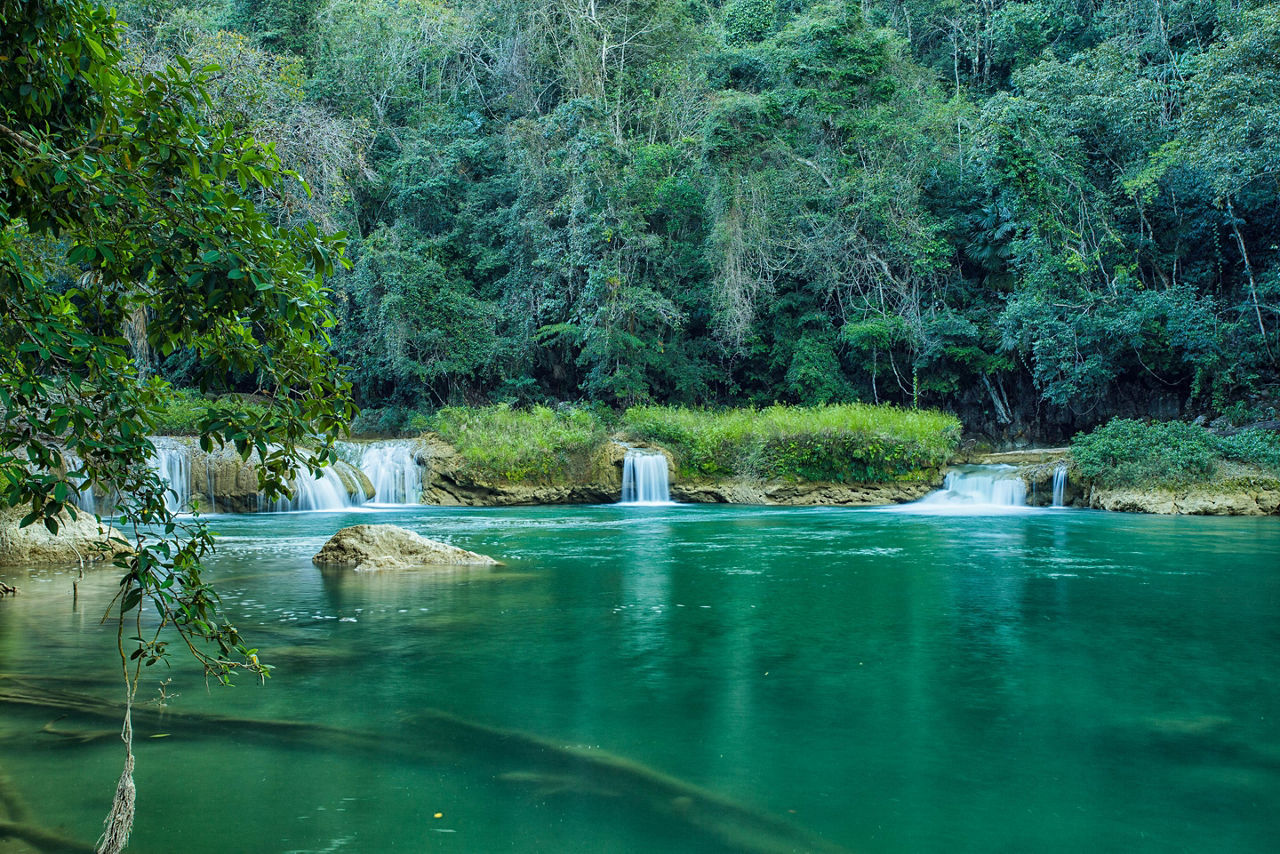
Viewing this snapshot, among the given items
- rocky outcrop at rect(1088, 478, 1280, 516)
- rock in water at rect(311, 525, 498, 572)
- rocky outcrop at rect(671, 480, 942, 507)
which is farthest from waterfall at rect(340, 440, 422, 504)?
rocky outcrop at rect(1088, 478, 1280, 516)

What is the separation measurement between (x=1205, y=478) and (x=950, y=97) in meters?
18.1

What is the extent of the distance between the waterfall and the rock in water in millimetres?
11177

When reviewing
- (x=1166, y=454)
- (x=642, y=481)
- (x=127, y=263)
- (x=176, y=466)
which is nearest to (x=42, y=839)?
(x=127, y=263)

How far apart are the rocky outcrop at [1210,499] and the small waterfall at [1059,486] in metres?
1.16

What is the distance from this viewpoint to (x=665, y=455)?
2220 centimetres

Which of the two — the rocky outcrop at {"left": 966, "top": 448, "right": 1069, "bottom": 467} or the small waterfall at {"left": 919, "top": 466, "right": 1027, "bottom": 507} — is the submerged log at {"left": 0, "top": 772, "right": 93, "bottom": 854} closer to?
the small waterfall at {"left": 919, "top": 466, "right": 1027, "bottom": 507}

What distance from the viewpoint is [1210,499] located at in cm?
1806

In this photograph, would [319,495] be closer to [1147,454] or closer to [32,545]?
[32,545]

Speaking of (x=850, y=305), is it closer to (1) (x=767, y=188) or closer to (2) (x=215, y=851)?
(1) (x=767, y=188)

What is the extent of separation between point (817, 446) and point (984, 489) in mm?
3635

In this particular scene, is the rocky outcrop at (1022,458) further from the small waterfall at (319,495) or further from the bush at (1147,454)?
the small waterfall at (319,495)

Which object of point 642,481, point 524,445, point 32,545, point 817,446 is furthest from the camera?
point 642,481

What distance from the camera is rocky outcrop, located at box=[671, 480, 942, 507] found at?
835 inches

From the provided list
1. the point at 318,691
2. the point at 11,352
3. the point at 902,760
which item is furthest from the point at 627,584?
the point at 11,352
